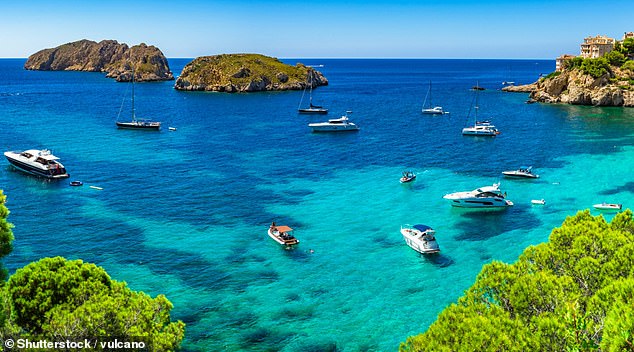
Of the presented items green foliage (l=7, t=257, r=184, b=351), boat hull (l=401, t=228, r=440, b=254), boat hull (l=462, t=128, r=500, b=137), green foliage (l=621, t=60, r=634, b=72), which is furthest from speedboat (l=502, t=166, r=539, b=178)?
green foliage (l=621, t=60, r=634, b=72)

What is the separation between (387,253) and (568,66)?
159 meters

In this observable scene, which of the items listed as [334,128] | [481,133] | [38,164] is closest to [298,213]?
[38,164]

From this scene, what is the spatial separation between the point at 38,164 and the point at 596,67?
16183 centimetres

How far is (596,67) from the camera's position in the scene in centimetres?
16675

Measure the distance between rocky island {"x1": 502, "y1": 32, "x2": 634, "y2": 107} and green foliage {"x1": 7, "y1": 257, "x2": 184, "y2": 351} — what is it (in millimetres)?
172856

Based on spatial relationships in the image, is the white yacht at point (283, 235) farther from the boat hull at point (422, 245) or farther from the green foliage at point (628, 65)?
the green foliage at point (628, 65)

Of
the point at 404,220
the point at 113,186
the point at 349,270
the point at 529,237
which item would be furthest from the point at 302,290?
the point at 113,186

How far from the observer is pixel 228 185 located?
78625 millimetres

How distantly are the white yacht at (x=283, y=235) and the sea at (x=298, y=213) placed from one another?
4.37 ft

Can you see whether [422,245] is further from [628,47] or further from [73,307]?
[628,47]

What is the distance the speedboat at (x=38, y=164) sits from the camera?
265 ft

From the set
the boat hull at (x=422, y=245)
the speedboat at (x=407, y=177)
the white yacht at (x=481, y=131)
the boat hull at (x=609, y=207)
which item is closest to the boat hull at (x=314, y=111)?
the white yacht at (x=481, y=131)

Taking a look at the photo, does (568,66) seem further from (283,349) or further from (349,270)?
(283,349)

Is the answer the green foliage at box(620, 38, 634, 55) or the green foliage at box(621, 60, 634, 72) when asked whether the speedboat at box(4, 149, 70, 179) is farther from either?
the green foliage at box(620, 38, 634, 55)
